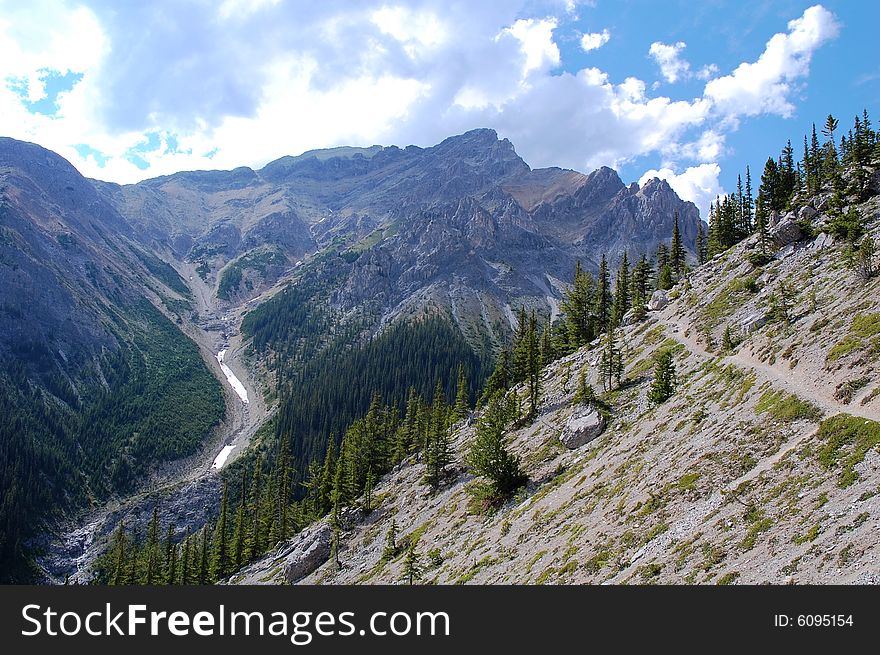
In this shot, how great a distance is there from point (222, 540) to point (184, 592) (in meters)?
85.1

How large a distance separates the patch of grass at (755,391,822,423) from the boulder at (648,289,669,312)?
2121 inches

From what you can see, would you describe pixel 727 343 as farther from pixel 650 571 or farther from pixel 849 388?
pixel 650 571

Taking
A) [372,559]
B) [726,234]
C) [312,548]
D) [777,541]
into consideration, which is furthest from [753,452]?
[726,234]

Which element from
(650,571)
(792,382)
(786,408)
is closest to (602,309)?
(792,382)

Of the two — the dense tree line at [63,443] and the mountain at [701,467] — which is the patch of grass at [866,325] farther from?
the dense tree line at [63,443]

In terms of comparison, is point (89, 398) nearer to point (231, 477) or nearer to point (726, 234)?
point (231, 477)

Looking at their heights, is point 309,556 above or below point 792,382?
below

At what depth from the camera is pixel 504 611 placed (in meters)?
16.8

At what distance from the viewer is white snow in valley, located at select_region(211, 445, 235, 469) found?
6552 inches

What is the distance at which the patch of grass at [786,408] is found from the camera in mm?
28781

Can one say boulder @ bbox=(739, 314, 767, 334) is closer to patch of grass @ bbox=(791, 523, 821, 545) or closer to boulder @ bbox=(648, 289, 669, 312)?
boulder @ bbox=(648, 289, 669, 312)

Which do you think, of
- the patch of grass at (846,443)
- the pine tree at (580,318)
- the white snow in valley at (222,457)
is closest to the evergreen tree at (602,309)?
the pine tree at (580,318)

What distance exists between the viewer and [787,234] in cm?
6988

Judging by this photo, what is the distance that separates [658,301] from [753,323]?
35.5m
